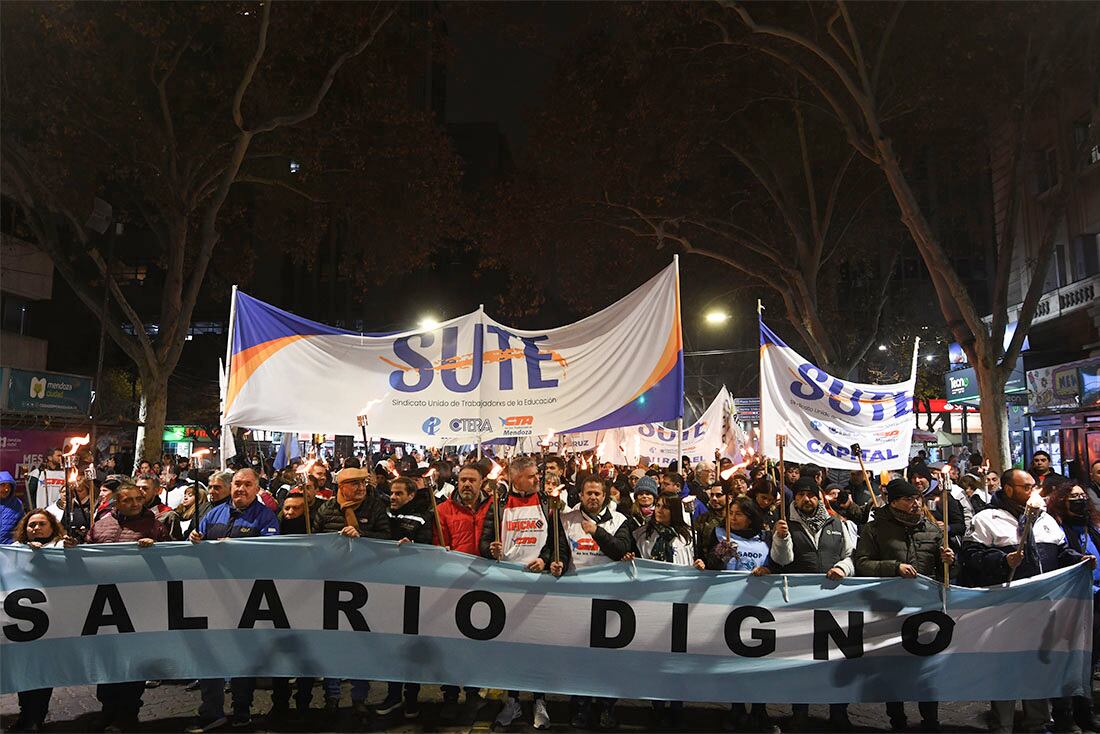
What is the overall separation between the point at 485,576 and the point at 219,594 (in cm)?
203

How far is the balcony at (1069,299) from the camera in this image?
74.3 ft

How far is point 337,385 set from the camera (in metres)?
7.29

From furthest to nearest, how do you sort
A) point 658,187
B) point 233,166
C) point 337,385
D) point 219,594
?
point 658,187, point 233,166, point 337,385, point 219,594

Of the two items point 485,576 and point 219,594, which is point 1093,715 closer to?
point 485,576

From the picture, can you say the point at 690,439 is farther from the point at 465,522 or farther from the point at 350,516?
the point at 350,516

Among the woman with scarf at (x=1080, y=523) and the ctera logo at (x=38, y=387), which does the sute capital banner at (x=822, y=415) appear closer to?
the woman with scarf at (x=1080, y=523)

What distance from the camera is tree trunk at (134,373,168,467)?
16672 millimetres

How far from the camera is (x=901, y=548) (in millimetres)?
5922

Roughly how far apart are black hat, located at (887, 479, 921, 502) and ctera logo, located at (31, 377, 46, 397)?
2340cm

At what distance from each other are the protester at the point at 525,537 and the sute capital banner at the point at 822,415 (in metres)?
3.25

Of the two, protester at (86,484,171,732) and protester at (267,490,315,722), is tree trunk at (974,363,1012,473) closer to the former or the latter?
protester at (267,490,315,722)

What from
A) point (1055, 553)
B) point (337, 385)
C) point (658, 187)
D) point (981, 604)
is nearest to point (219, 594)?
point (337, 385)

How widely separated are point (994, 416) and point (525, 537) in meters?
11.5

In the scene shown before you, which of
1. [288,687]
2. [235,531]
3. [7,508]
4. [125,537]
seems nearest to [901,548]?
[288,687]
